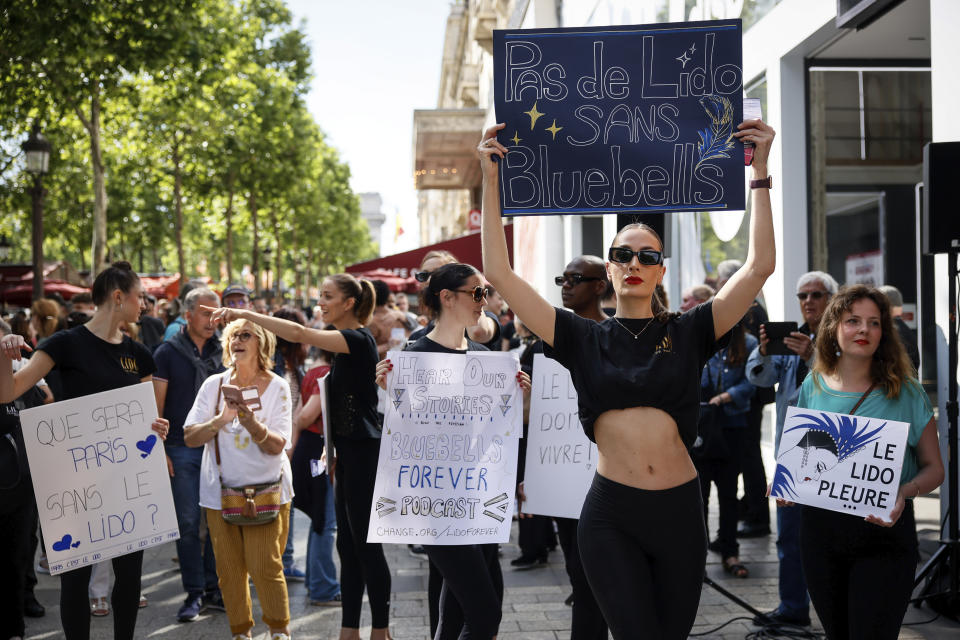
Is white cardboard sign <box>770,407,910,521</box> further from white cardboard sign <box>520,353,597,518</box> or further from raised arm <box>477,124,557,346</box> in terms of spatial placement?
raised arm <box>477,124,557,346</box>

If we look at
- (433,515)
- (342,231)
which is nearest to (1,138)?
(433,515)

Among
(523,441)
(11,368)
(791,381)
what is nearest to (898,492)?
(791,381)

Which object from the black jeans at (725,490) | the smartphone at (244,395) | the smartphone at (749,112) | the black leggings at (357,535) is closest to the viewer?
the smartphone at (749,112)

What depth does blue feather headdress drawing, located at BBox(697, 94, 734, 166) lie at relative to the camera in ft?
13.0

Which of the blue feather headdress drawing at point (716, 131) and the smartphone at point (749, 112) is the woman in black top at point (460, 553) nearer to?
the blue feather headdress drawing at point (716, 131)

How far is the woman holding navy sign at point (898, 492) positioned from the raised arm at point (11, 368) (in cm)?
389

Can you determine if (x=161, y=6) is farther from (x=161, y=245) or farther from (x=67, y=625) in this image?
(x=161, y=245)

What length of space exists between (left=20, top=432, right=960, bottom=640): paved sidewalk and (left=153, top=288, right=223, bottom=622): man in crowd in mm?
278

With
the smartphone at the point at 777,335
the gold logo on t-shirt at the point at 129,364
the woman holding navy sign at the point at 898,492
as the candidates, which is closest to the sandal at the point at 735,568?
the smartphone at the point at 777,335

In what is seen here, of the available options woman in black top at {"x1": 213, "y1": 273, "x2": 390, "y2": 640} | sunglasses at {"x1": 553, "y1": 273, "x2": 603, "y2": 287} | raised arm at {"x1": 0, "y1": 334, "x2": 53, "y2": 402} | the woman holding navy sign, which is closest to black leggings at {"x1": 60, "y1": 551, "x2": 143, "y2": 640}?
raised arm at {"x1": 0, "y1": 334, "x2": 53, "y2": 402}

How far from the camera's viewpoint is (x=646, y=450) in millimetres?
3318

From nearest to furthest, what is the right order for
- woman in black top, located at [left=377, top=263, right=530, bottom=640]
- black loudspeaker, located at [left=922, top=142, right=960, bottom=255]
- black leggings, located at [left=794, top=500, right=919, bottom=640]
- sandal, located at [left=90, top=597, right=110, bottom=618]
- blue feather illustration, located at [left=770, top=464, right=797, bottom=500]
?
black leggings, located at [left=794, top=500, right=919, bottom=640] < woman in black top, located at [left=377, top=263, right=530, bottom=640] < blue feather illustration, located at [left=770, top=464, right=797, bottom=500] < black loudspeaker, located at [left=922, top=142, right=960, bottom=255] < sandal, located at [left=90, top=597, right=110, bottom=618]

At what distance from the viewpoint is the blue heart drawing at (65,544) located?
487 cm

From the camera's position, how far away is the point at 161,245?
5178cm
